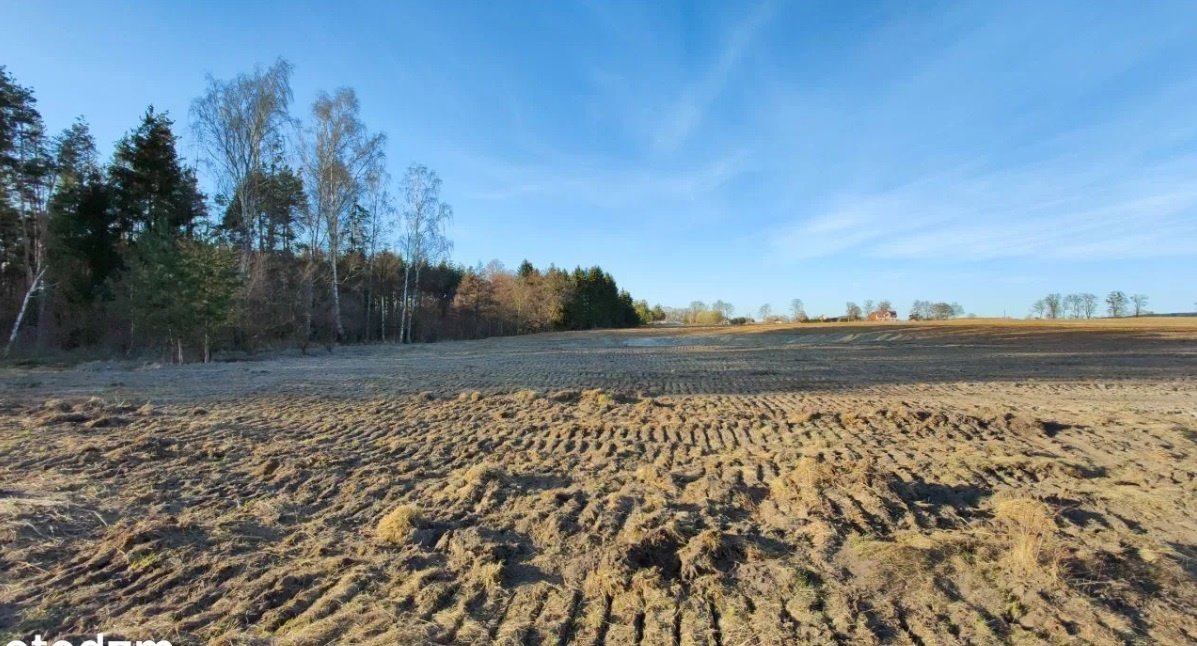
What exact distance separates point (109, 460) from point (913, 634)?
294 inches

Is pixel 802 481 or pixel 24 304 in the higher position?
pixel 24 304

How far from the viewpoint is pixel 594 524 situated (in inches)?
169

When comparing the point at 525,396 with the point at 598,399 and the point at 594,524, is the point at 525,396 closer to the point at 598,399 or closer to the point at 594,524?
the point at 598,399

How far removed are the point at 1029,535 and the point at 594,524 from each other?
121 inches

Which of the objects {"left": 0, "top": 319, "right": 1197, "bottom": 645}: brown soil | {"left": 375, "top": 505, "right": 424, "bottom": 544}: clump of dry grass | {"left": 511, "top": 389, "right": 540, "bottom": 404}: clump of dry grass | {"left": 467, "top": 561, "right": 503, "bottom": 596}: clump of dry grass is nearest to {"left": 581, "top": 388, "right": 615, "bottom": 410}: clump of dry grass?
{"left": 0, "top": 319, "right": 1197, "bottom": 645}: brown soil

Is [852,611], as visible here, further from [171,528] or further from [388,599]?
[171,528]

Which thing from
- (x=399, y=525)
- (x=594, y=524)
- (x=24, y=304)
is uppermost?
(x=24, y=304)

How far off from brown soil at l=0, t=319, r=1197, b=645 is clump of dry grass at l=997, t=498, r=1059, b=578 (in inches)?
0.8

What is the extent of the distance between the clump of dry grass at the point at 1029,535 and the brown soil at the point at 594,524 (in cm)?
2

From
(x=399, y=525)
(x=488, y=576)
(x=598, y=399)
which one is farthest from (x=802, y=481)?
(x=598, y=399)

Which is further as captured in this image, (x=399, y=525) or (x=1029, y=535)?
(x=399, y=525)

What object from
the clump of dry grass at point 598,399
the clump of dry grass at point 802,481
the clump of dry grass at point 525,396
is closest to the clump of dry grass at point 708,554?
the clump of dry grass at point 802,481

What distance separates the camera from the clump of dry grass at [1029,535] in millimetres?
3383

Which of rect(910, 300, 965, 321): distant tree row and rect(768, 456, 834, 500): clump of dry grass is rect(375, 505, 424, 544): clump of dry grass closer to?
rect(768, 456, 834, 500): clump of dry grass
